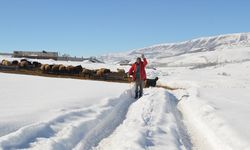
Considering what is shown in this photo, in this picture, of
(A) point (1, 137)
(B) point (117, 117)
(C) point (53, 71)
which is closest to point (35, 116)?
(A) point (1, 137)

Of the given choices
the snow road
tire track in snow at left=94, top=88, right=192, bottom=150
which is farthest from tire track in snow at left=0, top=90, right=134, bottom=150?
tire track in snow at left=94, top=88, right=192, bottom=150

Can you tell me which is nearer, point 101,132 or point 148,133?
point 148,133

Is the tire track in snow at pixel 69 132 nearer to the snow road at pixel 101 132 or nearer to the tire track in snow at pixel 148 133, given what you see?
the snow road at pixel 101 132

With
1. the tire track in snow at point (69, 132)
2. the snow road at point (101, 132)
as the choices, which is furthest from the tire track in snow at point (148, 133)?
the tire track in snow at point (69, 132)

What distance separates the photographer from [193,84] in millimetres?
30750

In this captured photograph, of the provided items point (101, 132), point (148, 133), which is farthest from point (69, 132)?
point (148, 133)

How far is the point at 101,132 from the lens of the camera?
34.1ft

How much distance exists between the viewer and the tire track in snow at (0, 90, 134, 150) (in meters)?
7.75

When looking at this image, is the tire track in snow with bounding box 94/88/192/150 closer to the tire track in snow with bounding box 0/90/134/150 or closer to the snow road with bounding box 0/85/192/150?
the snow road with bounding box 0/85/192/150

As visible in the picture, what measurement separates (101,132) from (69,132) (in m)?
1.46

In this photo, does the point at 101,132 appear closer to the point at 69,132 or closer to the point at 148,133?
the point at 148,133

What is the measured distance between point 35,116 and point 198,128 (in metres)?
3.93

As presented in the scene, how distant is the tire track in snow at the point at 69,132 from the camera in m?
7.75

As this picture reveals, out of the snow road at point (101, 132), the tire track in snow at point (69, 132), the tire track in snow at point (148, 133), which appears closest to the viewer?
the tire track in snow at point (69, 132)
